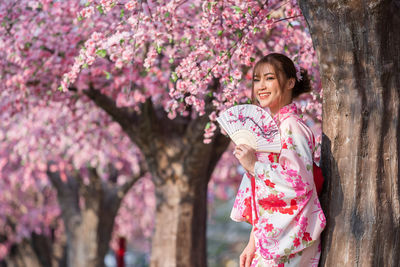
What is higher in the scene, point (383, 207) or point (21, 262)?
point (383, 207)

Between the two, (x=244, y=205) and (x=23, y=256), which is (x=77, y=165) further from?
(x=244, y=205)

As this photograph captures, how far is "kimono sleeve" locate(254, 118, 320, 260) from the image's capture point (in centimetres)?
314

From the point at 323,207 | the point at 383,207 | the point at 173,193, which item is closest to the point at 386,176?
the point at 383,207

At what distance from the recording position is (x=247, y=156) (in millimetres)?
3242

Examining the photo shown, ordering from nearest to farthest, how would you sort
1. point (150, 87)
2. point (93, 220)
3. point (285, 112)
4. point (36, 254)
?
point (285, 112)
point (150, 87)
point (93, 220)
point (36, 254)

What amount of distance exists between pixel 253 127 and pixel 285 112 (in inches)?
10.0

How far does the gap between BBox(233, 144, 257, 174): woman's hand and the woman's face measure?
358 mm

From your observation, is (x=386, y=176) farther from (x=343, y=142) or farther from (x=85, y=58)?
(x=85, y=58)

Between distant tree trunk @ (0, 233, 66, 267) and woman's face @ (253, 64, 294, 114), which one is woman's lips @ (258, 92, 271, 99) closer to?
woman's face @ (253, 64, 294, 114)

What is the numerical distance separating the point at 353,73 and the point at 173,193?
4.10 meters

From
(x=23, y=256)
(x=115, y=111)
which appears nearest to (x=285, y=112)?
(x=115, y=111)

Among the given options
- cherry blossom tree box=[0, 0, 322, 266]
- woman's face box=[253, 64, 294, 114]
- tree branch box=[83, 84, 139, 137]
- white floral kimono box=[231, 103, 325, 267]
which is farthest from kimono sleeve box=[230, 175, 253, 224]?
tree branch box=[83, 84, 139, 137]

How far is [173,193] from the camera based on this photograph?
23.0 ft

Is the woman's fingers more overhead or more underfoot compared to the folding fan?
more underfoot
